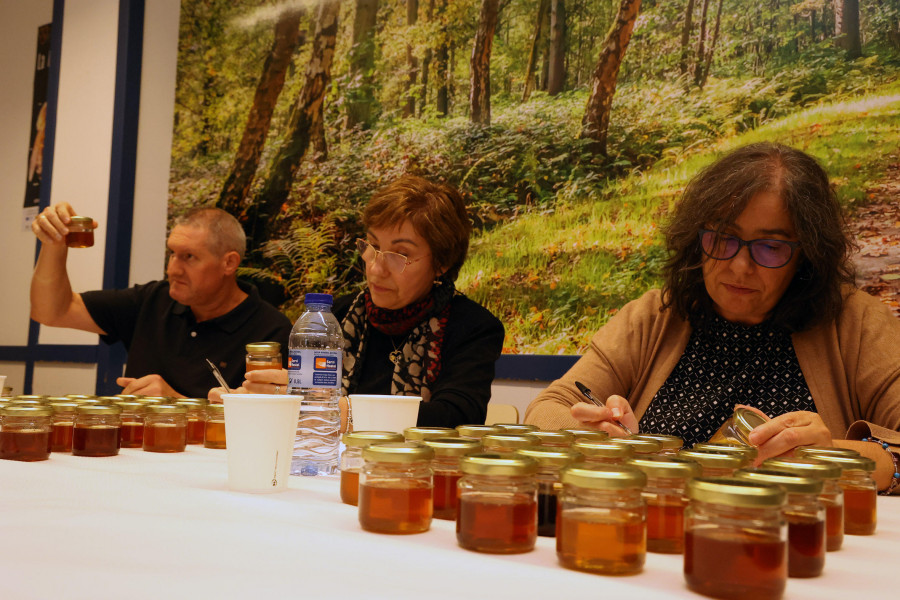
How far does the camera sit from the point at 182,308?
304cm

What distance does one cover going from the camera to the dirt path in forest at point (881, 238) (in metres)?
2.39

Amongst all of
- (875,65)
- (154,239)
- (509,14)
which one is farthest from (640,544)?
(154,239)

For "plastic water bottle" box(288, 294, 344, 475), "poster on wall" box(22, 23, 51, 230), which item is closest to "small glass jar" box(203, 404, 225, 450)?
"plastic water bottle" box(288, 294, 344, 475)

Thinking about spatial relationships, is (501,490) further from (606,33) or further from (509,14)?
(509,14)

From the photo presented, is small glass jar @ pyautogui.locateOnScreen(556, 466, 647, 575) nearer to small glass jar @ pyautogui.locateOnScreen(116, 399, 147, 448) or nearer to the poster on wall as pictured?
small glass jar @ pyautogui.locateOnScreen(116, 399, 147, 448)

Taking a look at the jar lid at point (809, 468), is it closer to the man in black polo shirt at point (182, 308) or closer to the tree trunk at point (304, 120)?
the man in black polo shirt at point (182, 308)

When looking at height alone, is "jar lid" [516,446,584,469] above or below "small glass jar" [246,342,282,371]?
below

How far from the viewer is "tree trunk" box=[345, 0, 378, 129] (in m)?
4.01

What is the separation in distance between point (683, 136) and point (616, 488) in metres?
2.49

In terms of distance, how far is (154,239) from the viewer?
15.1 ft

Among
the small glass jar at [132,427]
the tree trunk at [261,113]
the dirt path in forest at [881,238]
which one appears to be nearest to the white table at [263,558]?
the small glass jar at [132,427]

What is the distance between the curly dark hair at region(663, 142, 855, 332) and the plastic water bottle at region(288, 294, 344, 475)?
1.00 metres

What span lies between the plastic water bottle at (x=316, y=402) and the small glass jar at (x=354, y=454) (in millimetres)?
307

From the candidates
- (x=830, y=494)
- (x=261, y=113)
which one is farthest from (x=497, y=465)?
(x=261, y=113)
